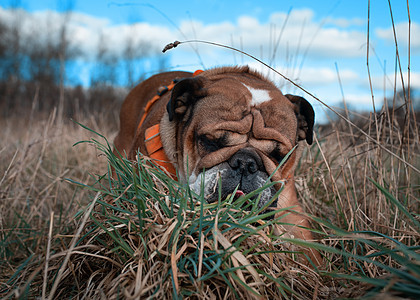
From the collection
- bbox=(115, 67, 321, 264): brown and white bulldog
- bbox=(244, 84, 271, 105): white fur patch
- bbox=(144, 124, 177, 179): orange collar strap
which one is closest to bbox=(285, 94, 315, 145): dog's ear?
bbox=(115, 67, 321, 264): brown and white bulldog

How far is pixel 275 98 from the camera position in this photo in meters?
3.28

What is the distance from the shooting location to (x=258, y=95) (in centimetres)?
324

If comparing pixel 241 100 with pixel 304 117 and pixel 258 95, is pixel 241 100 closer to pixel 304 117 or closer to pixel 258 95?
pixel 258 95

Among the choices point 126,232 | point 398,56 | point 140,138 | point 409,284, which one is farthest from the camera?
point 140,138

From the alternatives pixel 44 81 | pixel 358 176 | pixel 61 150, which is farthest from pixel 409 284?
pixel 44 81

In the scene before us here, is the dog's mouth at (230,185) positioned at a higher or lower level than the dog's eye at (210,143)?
lower

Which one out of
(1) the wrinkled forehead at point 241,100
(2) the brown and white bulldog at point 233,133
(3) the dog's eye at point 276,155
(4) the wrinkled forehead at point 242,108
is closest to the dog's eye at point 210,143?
(2) the brown and white bulldog at point 233,133

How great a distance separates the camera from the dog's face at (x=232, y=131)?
270 centimetres

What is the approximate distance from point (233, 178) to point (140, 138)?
152 centimetres

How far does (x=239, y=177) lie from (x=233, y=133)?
0.42 meters

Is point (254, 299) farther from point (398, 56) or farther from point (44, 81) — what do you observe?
point (44, 81)

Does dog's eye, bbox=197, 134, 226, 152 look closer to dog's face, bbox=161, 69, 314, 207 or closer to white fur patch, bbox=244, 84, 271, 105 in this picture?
dog's face, bbox=161, 69, 314, 207

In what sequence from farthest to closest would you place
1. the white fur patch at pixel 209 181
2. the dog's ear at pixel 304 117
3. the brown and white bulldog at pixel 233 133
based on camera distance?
the dog's ear at pixel 304 117
the brown and white bulldog at pixel 233 133
the white fur patch at pixel 209 181

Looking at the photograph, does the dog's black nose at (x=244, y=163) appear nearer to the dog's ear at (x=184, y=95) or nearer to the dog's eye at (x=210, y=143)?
the dog's eye at (x=210, y=143)
